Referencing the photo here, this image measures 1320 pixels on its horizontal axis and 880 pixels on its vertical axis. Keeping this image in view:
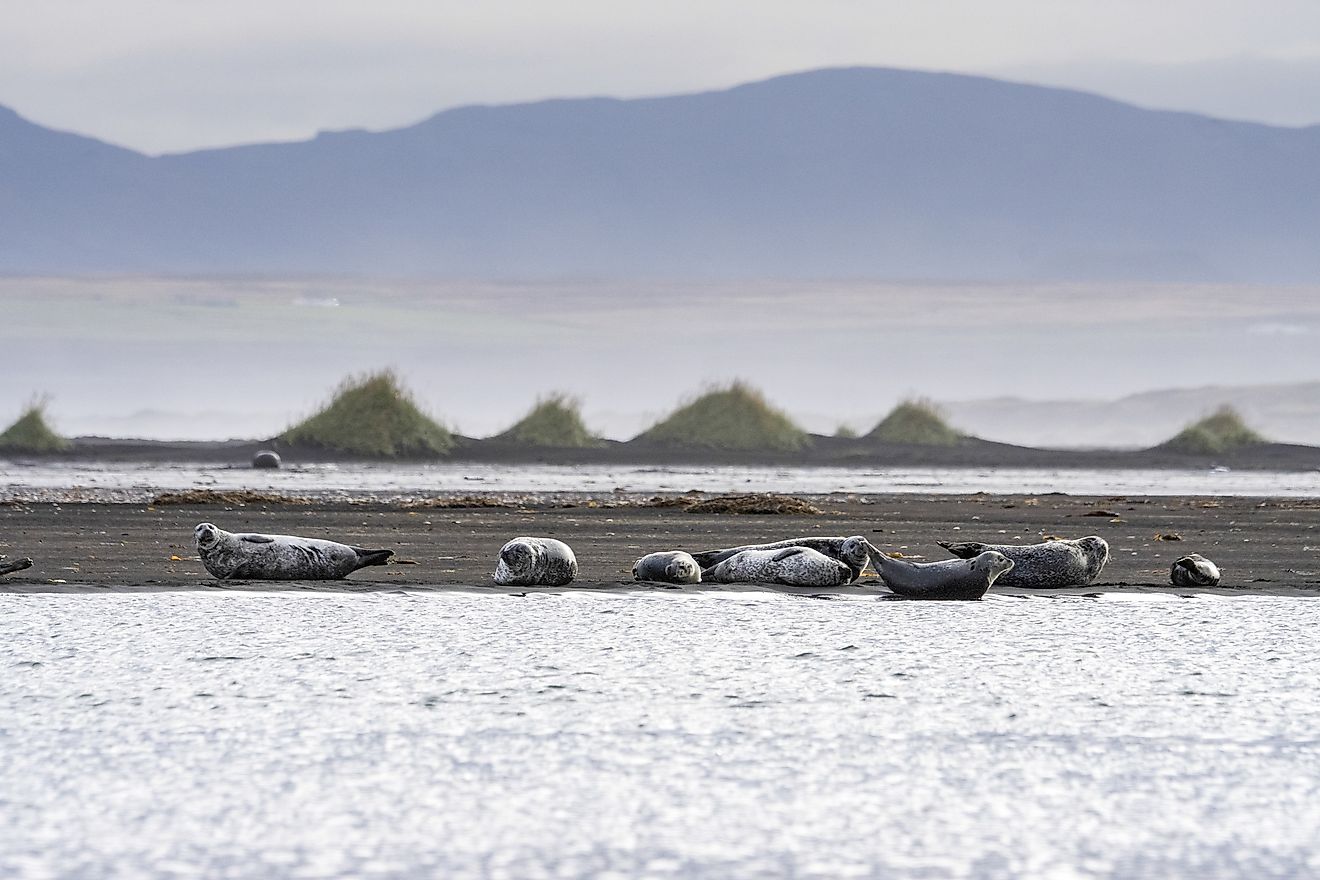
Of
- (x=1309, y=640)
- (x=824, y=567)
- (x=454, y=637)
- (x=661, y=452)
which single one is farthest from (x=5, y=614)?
(x=661, y=452)

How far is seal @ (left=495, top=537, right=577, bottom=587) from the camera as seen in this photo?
8.30m

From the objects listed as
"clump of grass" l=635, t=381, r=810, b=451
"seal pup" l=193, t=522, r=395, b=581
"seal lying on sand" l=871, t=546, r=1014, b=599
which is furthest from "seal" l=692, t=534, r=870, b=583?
"clump of grass" l=635, t=381, r=810, b=451

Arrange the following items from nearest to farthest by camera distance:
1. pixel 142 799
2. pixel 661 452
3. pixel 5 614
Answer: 1. pixel 142 799
2. pixel 5 614
3. pixel 661 452

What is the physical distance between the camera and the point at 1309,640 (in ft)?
21.1

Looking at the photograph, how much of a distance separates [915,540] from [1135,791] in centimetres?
793

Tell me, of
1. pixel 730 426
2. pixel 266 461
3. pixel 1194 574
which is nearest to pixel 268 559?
pixel 1194 574

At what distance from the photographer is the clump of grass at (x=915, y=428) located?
119 ft

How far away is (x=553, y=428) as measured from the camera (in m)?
33.7

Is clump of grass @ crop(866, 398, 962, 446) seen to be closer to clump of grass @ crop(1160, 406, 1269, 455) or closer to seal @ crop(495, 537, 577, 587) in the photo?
clump of grass @ crop(1160, 406, 1269, 455)

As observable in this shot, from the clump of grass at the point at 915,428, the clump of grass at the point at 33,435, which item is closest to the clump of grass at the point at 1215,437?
the clump of grass at the point at 915,428

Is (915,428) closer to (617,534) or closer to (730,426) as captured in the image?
(730,426)

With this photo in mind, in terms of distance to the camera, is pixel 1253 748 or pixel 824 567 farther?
pixel 824 567

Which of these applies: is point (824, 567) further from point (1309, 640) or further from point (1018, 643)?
point (1309, 640)

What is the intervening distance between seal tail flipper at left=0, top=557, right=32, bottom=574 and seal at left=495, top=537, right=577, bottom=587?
2499mm
